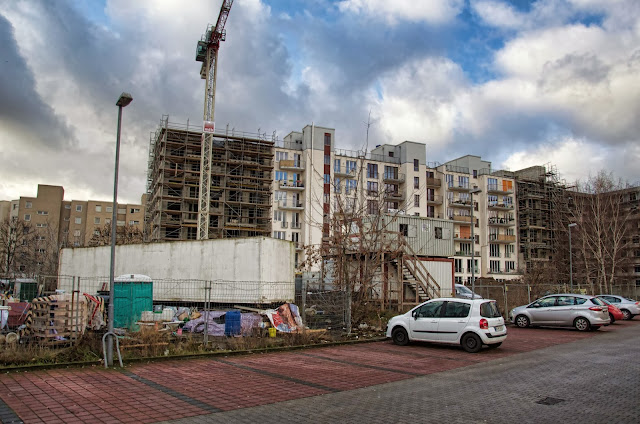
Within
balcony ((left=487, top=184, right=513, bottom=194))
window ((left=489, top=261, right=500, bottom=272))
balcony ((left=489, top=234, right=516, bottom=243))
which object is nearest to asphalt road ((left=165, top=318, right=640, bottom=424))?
window ((left=489, top=261, right=500, bottom=272))

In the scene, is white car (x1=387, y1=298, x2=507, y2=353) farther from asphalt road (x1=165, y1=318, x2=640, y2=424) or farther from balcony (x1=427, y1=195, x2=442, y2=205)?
balcony (x1=427, y1=195, x2=442, y2=205)

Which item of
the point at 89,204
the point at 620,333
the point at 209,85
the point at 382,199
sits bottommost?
the point at 620,333

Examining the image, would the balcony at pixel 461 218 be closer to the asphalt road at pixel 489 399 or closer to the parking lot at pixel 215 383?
the parking lot at pixel 215 383

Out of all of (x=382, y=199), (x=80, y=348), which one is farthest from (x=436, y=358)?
(x=382, y=199)

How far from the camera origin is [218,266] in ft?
74.6

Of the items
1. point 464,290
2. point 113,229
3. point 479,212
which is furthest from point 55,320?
point 479,212

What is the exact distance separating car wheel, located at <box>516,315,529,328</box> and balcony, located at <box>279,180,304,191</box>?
153 ft

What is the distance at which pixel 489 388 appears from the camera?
9.13 m

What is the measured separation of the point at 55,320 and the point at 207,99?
2237 inches

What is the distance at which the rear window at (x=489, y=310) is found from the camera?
1411cm

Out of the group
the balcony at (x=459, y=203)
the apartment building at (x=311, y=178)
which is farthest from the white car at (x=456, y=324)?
the balcony at (x=459, y=203)

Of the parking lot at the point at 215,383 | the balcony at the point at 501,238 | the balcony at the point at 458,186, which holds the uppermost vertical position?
the balcony at the point at 458,186

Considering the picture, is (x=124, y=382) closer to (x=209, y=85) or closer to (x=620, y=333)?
(x=620, y=333)

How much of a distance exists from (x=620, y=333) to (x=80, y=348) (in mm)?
19814
